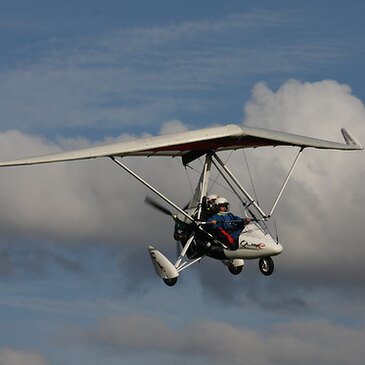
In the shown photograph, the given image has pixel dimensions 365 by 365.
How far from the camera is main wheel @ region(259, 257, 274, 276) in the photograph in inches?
2516

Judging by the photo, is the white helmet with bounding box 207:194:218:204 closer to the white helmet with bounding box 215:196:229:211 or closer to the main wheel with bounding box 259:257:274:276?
the white helmet with bounding box 215:196:229:211

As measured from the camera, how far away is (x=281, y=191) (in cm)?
6631

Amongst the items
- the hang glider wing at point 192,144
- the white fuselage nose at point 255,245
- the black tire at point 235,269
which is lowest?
the black tire at point 235,269

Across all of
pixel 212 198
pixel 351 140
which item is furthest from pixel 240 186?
pixel 351 140

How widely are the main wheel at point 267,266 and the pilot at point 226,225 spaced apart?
1415 mm

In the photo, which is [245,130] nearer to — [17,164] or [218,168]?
[218,168]

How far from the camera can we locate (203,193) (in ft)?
214

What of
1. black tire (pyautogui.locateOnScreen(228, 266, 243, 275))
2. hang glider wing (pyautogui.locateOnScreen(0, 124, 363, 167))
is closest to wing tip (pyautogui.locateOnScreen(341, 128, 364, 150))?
hang glider wing (pyautogui.locateOnScreen(0, 124, 363, 167))

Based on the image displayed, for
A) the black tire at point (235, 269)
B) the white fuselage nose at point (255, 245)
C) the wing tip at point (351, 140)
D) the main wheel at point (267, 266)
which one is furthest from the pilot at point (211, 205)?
the wing tip at point (351, 140)

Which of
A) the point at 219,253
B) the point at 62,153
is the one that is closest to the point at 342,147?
the point at 219,253

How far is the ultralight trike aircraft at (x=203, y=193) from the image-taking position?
6212 cm

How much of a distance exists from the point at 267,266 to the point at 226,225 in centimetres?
237

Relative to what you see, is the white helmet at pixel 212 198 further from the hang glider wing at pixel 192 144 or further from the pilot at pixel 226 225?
the hang glider wing at pixel 192 144

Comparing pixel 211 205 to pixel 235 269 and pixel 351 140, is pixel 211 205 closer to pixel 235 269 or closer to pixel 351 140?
pixel 235 269
